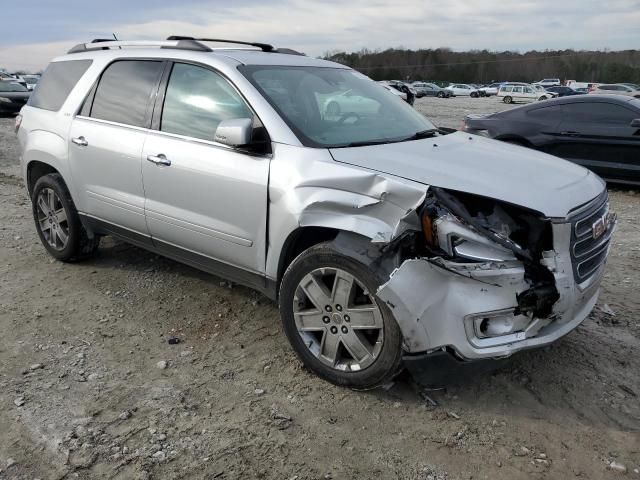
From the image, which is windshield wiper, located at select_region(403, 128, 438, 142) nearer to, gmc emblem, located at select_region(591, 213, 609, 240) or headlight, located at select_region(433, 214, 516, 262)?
headlight, located at select_region(433, 214, 516, 262)

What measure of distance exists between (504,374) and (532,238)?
0.96 m

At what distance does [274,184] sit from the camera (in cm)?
325

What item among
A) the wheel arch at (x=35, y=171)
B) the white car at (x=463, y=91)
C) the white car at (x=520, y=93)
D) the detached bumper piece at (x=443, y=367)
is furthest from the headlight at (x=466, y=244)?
the white car at (x=463, y=91)

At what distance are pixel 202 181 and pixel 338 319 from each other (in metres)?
1.28

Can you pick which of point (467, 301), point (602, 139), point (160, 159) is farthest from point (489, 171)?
point (602, 139)

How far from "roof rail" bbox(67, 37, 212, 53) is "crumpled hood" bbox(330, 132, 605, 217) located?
60.5 inches

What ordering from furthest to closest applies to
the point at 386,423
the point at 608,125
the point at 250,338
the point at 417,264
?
the point at 608,125
the point at 250,338
the point at 386,423
the point at 417,264

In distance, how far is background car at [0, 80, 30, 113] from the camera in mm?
21016

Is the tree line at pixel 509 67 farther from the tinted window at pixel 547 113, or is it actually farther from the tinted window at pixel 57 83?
the tinted window at pixel 57 83

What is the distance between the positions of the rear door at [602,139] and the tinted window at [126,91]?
6.45m

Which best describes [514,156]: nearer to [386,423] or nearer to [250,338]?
[386,423]

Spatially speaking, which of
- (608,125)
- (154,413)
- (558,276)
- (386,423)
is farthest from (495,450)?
(608,125)

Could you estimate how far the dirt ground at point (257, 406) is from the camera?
261 cm

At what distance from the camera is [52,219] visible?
16.8ft
